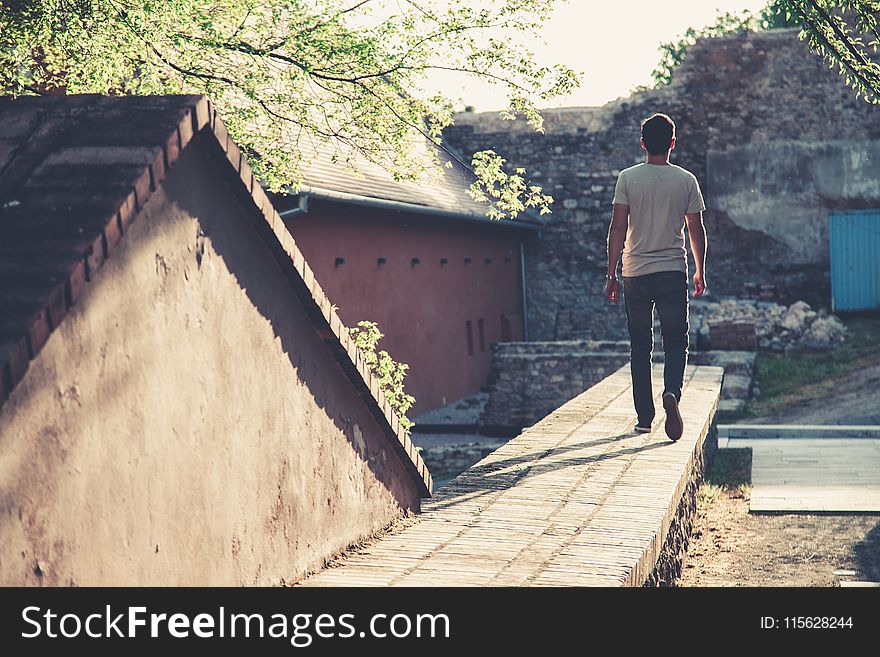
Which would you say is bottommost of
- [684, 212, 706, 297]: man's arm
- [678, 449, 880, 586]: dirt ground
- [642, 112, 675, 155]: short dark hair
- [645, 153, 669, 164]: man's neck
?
[678, 449, 880, 586]: dirt ground

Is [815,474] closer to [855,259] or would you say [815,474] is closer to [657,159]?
[657,159]

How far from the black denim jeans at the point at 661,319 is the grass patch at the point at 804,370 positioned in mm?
8009

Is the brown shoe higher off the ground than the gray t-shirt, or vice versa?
the gray t-shirt

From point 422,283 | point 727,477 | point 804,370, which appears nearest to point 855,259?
point 804,370

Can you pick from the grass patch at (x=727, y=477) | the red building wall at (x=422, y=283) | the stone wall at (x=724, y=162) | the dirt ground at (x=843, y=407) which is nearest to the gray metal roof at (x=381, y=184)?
the red building wall at (x=422, y=283)

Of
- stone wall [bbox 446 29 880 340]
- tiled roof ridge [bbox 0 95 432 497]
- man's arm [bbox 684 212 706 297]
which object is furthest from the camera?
stone wall [bbox 446 29 880 340]

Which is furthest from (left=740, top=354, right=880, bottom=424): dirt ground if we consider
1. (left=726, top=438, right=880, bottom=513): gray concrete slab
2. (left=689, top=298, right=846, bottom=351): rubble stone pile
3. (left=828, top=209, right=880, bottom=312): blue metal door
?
(left=828, top=209, right=880, bottom=312): blue metal door

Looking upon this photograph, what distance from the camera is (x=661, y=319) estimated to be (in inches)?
237

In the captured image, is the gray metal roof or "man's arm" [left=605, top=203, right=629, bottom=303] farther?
the gray metal roof

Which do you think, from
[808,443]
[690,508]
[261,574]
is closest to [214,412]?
[261,574]

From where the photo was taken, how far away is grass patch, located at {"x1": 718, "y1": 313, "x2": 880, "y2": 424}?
14695 millimetres

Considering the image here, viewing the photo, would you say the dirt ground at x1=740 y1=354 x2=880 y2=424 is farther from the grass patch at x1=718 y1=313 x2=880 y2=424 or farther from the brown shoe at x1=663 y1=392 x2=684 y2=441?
the brown shoe at x1=663 y1=392 x2=684 y2=441

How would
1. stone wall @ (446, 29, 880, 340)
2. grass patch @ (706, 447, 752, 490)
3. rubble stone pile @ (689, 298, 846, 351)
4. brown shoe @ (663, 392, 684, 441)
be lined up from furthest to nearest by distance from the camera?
stone wall @ (446, 29, 880, 340)
rubble stone pile @ (689, 298, 846, 351)
grass patch @ (706, 447, 752, 490)
brown shoe @ (663, 392, 684, 441)

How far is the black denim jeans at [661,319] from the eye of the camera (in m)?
5.89
